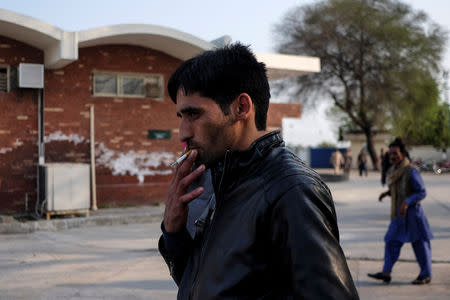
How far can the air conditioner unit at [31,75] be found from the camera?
37.1ft

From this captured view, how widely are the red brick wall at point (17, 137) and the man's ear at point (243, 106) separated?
36.5ft

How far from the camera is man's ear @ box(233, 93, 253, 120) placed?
60.0 inches

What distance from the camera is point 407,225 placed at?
19.9 feet

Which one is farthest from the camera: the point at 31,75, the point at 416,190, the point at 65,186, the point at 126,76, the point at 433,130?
the point at 433,130

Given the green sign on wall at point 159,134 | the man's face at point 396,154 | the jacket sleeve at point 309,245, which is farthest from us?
the green sign on wall at point 159,134

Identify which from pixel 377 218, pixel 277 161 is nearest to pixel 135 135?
pixel 377 218

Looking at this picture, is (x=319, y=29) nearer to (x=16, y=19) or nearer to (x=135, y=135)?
(x=135, y=135)

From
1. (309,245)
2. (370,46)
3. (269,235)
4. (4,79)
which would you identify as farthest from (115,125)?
(370,46)

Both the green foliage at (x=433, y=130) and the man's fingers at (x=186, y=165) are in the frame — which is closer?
the man's fingers at (x=186, y=165)

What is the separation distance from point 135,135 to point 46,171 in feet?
9.04

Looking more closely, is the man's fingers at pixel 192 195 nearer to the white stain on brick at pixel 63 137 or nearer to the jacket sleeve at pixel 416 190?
the jacket sleeve at pixel 416 190

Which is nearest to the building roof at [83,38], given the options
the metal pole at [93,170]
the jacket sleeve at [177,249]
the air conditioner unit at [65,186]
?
the metal pole at [93,170]

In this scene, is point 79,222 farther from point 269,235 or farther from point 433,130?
point 433,130

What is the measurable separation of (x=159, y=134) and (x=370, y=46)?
26524 mm
